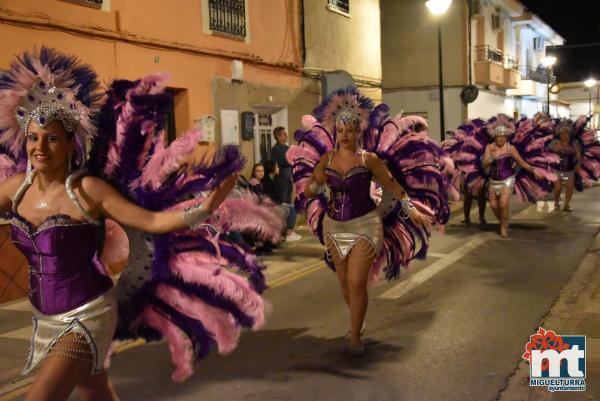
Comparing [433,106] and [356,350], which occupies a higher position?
[433,106]

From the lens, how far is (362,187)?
213 inches

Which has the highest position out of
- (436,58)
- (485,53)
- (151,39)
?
(485,53)

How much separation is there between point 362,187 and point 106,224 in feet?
8.01

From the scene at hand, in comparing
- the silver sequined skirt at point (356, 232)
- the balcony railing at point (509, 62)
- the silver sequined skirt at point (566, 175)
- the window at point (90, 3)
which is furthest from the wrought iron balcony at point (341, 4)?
the balcony railing at point (509, 62)

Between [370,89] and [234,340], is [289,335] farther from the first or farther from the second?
[370,89]

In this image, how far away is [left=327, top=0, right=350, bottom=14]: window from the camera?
52.6ft

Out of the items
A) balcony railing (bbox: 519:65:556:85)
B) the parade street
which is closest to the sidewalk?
the parade street

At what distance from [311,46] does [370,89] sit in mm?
3721

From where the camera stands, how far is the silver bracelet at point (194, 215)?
9.63 feet

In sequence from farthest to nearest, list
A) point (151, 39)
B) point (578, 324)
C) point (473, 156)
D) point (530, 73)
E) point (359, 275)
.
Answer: point (530, 73) → point (473, 156) → point (151, 39) → point (578, 324) → point (359, 275)

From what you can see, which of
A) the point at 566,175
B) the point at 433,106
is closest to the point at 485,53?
the point at 433,106

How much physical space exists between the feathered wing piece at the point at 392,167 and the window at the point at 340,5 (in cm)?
1016

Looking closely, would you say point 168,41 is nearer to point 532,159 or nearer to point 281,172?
point 281,172

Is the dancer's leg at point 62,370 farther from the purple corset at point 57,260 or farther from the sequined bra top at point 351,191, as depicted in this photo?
the sequined bra top at point 351,191
